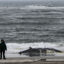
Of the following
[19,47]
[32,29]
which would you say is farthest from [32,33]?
[19,47]

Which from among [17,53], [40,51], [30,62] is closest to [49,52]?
[40,51]

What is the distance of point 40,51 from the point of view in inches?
930

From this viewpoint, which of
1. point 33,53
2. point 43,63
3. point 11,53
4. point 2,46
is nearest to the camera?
point 43,63

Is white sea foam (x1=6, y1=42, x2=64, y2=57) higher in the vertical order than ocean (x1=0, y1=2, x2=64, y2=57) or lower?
lower

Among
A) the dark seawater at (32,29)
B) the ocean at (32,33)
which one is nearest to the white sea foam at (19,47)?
the ocean at (32,33)

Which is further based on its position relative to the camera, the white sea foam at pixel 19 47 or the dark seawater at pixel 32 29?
the dark seawater at pixel 32 29

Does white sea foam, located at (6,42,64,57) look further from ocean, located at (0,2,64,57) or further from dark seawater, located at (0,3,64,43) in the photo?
dark seawater, located at (0,3,64,43)

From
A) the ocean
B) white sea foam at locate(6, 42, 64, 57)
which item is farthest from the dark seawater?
white sea foam at locate(6, 42, 64, 57)

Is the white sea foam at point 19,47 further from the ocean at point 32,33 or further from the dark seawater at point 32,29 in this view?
the dark seawater at point 32,29

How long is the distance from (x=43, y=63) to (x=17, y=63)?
4.34 ft

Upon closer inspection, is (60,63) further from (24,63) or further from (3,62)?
(3,62)

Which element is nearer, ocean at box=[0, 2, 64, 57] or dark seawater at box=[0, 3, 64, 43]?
ocean at box=[0, 2, 64, 57]

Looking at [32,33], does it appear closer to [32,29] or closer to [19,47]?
→ [32,29]

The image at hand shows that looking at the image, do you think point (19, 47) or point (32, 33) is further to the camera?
point (32, 33)
